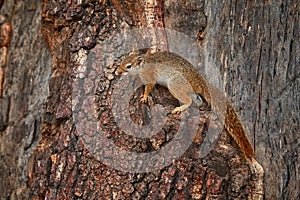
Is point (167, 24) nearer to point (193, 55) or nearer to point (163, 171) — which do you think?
point (193, 55)

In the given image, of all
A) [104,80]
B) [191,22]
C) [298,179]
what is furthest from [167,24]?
[298,179]

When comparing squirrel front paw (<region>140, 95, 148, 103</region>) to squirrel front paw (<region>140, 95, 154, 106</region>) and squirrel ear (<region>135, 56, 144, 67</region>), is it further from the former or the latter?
squirrel ear (<region>135, 56, 144, 67</region>)

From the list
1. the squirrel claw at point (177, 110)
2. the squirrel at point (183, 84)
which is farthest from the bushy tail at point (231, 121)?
the squirrel claw at point (177, 110)

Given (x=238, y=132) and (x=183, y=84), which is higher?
(x=183, y=84)

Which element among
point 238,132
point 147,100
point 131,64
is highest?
point 131,64

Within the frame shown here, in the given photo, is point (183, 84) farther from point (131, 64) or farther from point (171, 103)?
point (131, 64)

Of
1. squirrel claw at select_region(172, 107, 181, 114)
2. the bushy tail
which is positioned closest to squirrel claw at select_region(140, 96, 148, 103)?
squirrel claw at select_region(172, 107, 181, 114)

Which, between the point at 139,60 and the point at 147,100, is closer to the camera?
the point at 147,100

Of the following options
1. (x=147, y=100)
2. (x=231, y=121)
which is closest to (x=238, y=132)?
(x=231, y=121)
